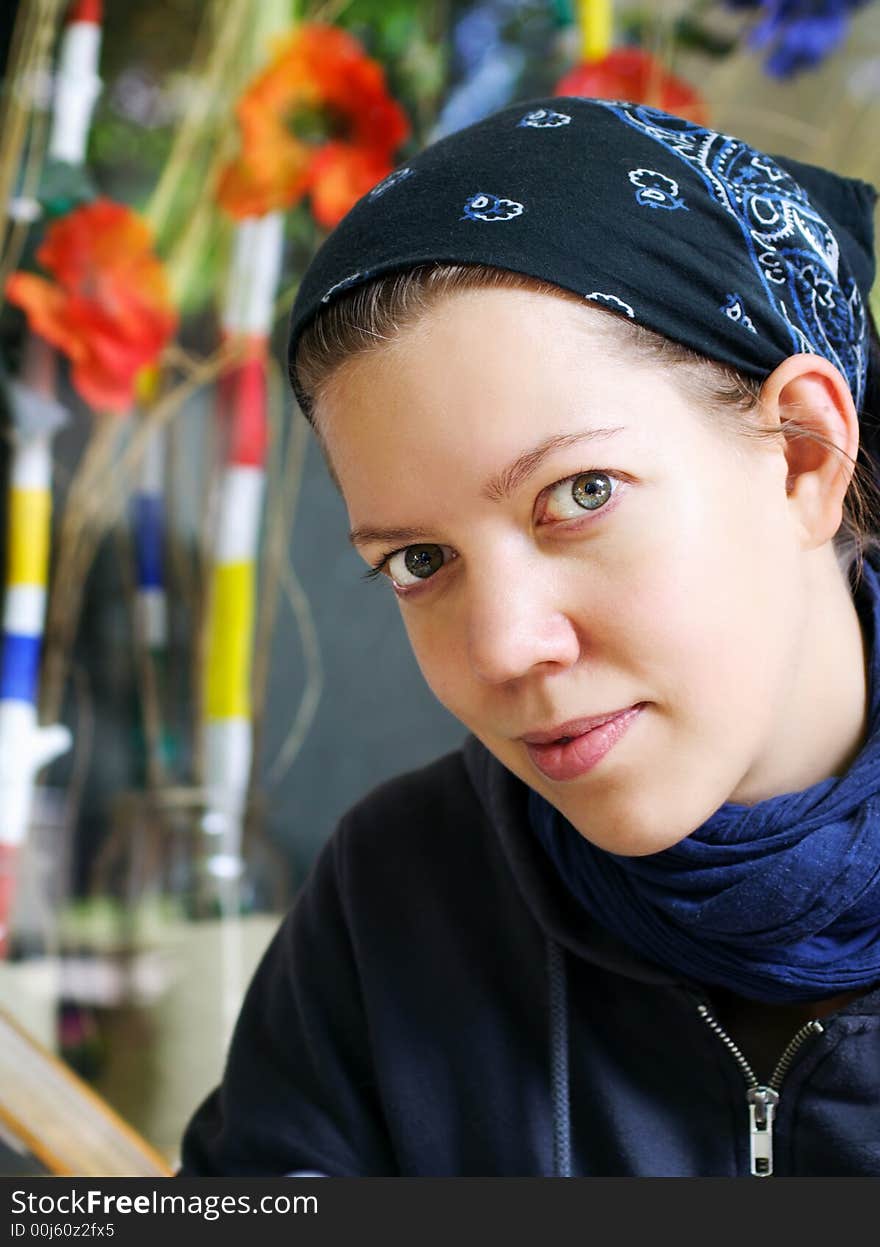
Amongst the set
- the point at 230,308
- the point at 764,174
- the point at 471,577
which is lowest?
the point at 471,577

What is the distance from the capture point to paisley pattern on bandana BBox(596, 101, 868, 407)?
678 mm

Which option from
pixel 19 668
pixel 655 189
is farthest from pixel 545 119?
pixel 19 668

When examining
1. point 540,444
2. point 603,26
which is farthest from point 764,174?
point 603,26

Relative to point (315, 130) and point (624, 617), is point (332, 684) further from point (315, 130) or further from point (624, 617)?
point (624, 617)

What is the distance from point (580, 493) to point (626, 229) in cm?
13

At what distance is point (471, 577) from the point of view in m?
0.65

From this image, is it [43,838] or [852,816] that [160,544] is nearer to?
[43,838]

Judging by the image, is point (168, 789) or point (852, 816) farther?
point (168, 789)

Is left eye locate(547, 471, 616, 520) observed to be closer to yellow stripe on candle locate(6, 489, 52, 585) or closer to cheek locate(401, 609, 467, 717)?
cheek locate(401, 609, 467, 717)

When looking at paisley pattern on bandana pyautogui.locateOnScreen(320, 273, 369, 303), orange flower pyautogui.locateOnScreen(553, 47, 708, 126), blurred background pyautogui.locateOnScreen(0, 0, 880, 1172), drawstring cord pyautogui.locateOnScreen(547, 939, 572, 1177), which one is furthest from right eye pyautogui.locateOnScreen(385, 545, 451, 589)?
Result: orange flower pyautogui.locateOnScreen(553, 47, 708, 126)

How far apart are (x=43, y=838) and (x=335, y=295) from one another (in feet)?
3.29

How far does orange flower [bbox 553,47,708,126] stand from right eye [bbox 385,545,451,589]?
0.88 meters

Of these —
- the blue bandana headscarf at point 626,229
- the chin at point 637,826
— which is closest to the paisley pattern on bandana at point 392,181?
the blue bandana headscarf at point 626,229

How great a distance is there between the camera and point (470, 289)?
641 mm
